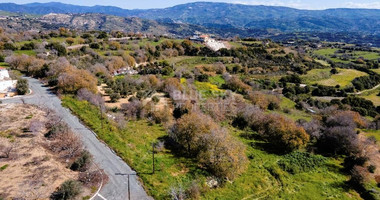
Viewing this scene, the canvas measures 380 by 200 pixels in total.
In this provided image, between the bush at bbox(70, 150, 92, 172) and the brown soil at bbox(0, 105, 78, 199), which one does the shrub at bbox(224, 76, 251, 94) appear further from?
the bush at bbox(70, 150, 92, 172)

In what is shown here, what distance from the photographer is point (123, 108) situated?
36.9 meters

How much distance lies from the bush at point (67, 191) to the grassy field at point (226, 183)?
5.16 meters

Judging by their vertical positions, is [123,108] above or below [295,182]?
above

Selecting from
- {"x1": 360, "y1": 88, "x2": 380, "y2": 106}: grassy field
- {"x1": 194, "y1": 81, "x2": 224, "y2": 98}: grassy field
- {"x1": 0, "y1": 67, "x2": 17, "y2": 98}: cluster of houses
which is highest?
{"x1": 0, "y1": 67, "x2": 17, "y2": 98}: cluster of houses

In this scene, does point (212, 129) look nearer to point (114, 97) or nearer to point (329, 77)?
point (114, 97)

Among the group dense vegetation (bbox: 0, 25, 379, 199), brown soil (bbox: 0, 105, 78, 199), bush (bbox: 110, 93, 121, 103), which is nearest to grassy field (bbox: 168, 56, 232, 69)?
dense vegetation (bbox: 0, 25, 379, 199)

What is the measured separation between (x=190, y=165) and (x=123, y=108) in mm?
16282

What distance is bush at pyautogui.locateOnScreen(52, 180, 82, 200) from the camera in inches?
688

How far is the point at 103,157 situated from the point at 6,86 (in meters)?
25.6

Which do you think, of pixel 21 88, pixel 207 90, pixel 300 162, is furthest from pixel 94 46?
pixel 300 162

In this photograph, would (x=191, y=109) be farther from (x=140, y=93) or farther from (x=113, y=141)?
(x=113, y=141)

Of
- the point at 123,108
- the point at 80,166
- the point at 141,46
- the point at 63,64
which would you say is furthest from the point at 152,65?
the point at 80,166

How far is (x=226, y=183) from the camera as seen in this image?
22891 mm

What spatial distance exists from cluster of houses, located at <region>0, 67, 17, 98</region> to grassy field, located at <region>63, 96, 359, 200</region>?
1288cm
